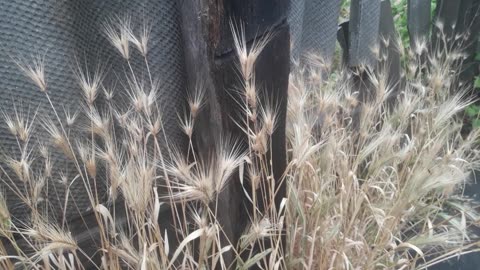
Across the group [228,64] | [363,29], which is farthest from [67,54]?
[363,29]

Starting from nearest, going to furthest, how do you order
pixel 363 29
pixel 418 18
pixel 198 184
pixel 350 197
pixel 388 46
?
pixel 198 184
pixel 350 197
pixel 363 29
pixel 388 46
pixel 418 18

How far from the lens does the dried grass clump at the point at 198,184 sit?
1.12 metres

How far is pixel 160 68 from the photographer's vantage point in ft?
4.26

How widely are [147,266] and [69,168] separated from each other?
1.22 ft

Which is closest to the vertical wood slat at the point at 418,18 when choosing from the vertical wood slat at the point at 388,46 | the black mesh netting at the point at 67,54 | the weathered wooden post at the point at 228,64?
the vertical wood slat at the point at 388,46

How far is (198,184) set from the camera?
108 cm

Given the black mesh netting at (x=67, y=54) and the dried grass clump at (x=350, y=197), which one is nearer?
the black mesh netting at (x=67, y=54)

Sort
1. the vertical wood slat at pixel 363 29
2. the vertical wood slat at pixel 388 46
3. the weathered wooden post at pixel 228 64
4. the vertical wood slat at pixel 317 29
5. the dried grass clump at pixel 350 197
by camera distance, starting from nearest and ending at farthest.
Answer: the weathered wooden post at pixel 228 64, the dried grass clump at pixel 350 197, the vertical wood slat at pixel 317 29, the vertical wood slat at pixel 363 29, the vertical wood slat at pixel 388 46

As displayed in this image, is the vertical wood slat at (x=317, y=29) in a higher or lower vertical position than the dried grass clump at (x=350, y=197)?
higher

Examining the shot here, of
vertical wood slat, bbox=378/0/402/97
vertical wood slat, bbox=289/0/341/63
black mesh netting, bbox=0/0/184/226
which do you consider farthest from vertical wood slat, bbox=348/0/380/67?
black mesh netting, bbox=0/0/184/226

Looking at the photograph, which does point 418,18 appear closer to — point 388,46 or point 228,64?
point 388,46

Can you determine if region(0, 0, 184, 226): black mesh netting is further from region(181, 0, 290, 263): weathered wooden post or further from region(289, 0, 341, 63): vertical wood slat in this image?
region(289, 0, 341, 63): vertical wood slat

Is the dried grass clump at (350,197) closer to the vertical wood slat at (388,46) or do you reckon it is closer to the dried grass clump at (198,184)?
the dried grass clump at (198,184)

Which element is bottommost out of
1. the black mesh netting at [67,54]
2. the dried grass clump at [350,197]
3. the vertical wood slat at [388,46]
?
the dried grass clump at [350,197]
